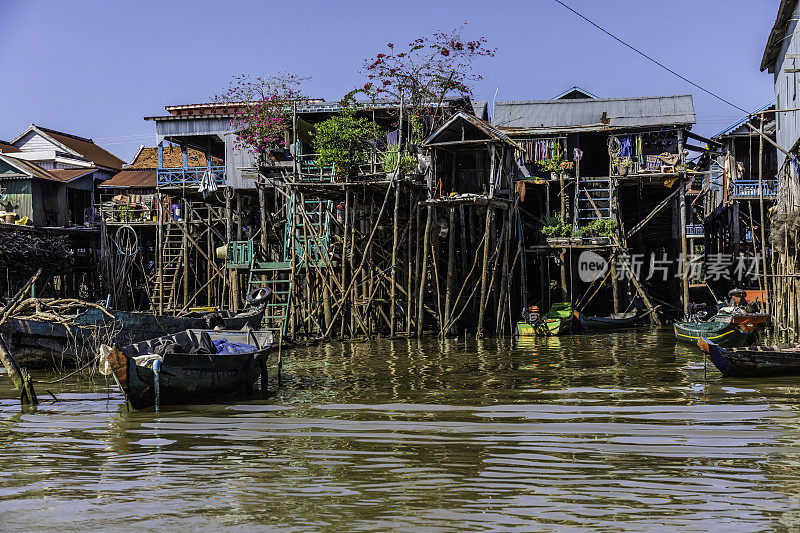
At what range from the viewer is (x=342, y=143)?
955 inches

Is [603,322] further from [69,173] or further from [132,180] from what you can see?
[69,173]

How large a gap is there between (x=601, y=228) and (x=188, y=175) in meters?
15.9

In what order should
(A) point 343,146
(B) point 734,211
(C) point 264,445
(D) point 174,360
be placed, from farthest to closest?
1. (B) point 734,211
2. (A) point 343,146
3. (D) point 174,360
4. (C) point 264,445

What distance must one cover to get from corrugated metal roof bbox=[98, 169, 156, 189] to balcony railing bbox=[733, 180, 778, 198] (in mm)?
26301

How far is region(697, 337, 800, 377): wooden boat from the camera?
553 inches

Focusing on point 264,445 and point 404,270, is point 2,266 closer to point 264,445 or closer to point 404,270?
point 404,270

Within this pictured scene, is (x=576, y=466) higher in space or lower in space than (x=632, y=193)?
lower

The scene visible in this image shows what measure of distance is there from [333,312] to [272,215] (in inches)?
251

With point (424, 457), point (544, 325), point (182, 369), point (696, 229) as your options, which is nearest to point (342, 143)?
point (544, 325)

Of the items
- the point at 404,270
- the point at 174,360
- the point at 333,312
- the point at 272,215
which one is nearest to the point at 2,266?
the point at 272,215

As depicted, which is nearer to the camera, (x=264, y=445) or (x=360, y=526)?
(x=360, y=526)

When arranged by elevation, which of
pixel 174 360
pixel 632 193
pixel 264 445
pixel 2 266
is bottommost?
pixel 264 445

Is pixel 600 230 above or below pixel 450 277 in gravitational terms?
above

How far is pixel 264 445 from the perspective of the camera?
943 cm
